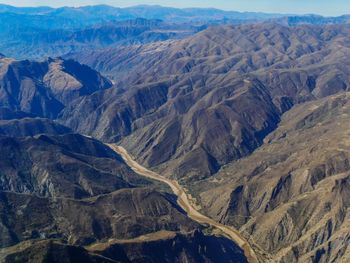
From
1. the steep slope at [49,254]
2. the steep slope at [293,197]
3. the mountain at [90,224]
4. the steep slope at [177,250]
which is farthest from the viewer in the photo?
the steep slope at [293,197]

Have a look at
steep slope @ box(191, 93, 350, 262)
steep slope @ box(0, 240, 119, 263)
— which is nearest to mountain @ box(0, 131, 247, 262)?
steep slope @ box(0, 240, 119, 263)

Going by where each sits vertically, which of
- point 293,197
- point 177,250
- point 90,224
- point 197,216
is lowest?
point 197,216

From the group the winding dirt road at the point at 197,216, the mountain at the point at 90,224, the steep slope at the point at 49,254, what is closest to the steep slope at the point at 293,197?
the winding dirt road at the point at 197,216

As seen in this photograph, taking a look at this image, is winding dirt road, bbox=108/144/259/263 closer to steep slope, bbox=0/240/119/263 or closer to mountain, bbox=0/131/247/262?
mountain, bbox=0/131/247/262

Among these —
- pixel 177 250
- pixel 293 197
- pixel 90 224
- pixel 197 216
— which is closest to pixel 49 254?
pixel 90 224

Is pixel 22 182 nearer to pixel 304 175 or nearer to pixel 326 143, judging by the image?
pixel 304 175

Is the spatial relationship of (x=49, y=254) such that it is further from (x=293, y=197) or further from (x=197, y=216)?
(x=293, y=197)

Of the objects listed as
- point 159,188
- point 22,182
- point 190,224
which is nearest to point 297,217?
point 190,224

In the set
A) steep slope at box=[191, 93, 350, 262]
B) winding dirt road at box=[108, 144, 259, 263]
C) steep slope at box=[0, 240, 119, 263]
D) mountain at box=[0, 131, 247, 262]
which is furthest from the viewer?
winding dirt road at box=[108, 144, 259, 263]

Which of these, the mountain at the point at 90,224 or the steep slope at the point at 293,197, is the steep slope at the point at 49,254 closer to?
the mountain at the point at 90,224
